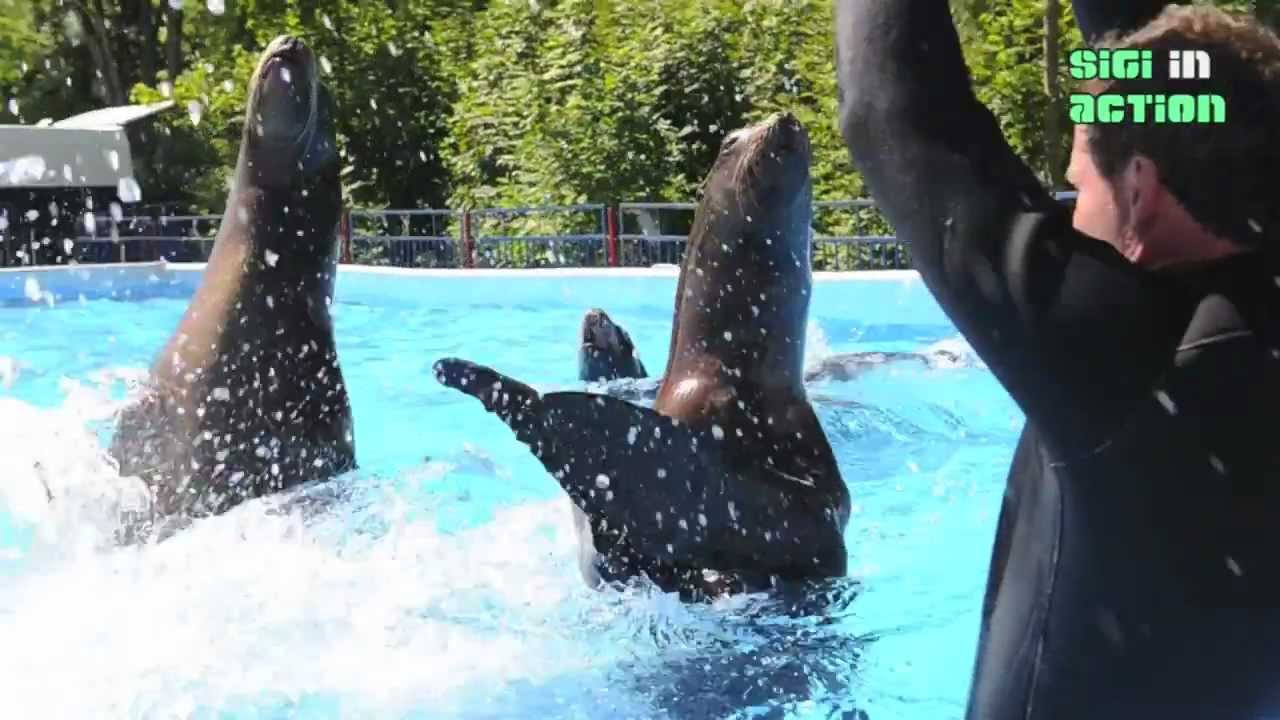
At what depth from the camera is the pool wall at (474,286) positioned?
11023 mm

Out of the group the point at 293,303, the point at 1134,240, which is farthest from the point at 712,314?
the point at 1134,240

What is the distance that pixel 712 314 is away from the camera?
329 centimetres

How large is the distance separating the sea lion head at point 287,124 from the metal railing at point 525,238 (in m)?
7.83

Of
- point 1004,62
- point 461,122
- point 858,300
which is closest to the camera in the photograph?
point 858,300

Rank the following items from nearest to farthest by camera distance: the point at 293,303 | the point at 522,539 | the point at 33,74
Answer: the point at 293,303 → the point at 522,539 → the point at 33,74

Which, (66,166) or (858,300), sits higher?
(66,166)

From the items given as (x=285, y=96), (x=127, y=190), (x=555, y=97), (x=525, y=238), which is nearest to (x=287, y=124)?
(x=285, y=96)

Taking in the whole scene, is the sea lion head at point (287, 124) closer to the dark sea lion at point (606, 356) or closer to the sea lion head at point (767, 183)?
the sea lion head at point (767, 183)

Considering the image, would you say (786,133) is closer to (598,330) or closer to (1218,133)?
(1218,133)

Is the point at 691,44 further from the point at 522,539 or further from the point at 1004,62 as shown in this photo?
the point at 522,539

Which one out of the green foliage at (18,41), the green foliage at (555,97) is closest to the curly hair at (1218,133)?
the green foliage at (555,97)

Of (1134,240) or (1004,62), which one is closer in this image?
(1134,240)

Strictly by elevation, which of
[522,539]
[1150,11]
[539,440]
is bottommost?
[522,539]

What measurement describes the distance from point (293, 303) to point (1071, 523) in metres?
2.63
